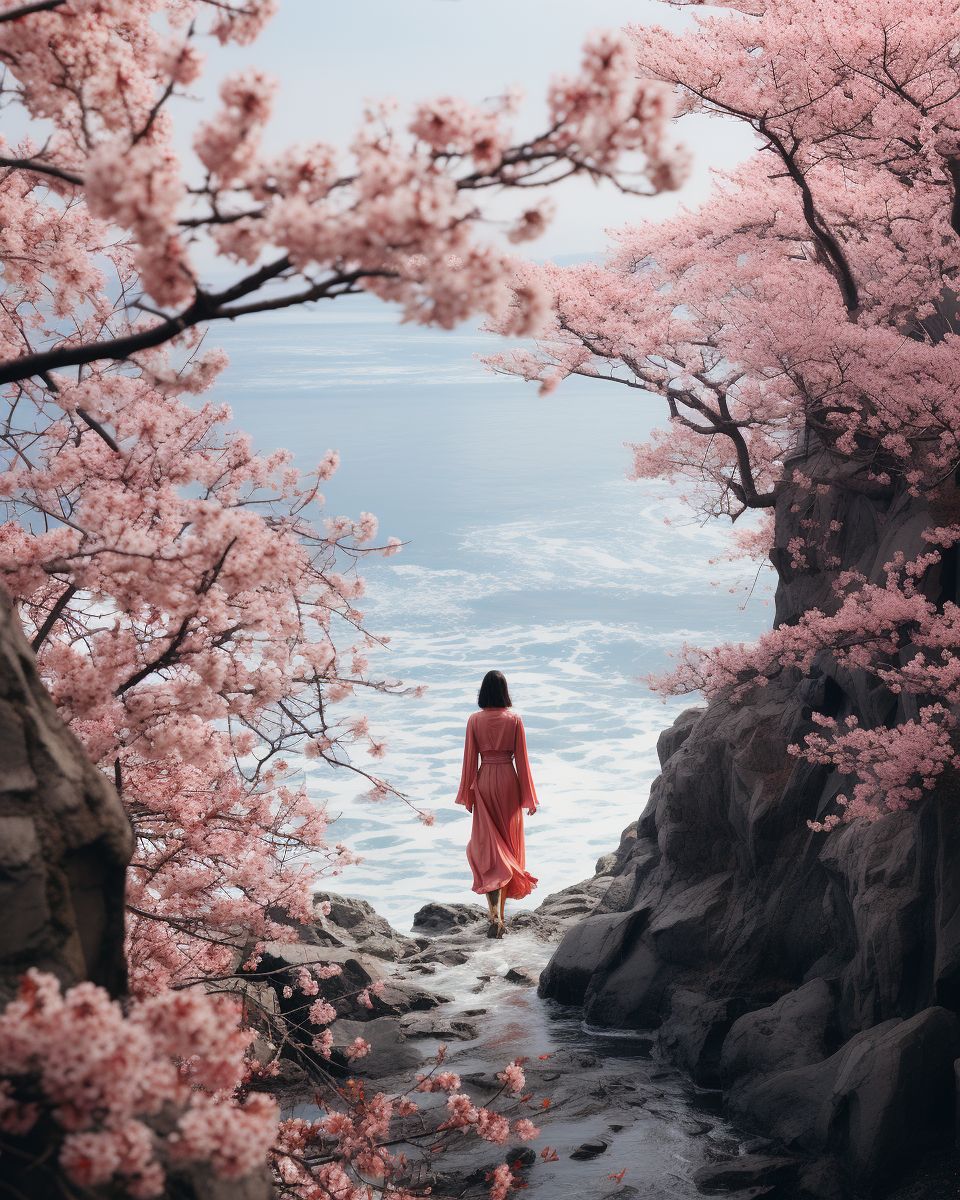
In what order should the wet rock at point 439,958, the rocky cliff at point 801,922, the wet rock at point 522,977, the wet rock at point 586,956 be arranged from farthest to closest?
the wet rock at point 439,958, the wet rock at point 522,977, the wet rock at point 586,956, the rocky cliff at point 801,922

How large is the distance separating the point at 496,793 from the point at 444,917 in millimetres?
3355

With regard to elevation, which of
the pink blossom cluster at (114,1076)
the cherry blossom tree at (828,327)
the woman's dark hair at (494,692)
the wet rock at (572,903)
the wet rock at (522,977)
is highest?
the cherry blossom tree at (828,327)

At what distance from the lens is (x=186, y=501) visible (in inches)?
159

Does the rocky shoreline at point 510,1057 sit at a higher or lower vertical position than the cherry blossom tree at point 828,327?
lower

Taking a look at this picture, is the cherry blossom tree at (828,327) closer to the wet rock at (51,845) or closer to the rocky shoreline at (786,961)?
the rocky shoreline at (786,961)

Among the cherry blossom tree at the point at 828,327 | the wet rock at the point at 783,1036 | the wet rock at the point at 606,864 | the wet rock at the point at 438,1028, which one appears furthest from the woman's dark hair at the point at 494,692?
the wet rock at the point at 606,864

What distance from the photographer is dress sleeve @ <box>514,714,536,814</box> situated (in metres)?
10.0

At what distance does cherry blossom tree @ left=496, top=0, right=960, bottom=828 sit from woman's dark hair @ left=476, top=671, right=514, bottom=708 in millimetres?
1382

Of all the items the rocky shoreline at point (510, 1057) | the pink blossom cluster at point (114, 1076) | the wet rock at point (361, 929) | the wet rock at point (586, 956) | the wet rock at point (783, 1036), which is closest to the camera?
Result: the pink blossom cluster at point (114, 1076)

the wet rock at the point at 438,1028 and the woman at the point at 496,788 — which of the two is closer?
the wet rock at the point at 438,1028

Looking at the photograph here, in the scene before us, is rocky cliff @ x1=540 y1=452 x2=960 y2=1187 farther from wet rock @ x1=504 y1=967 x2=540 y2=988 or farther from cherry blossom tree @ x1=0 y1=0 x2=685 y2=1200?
cherry blossom tree @ x1=0 y1=0 x2=685 y2=1200

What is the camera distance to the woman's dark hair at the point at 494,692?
995 cm

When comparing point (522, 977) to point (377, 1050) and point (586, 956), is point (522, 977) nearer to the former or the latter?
point (586, 956)

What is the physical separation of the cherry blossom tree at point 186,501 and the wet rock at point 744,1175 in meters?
1.48
